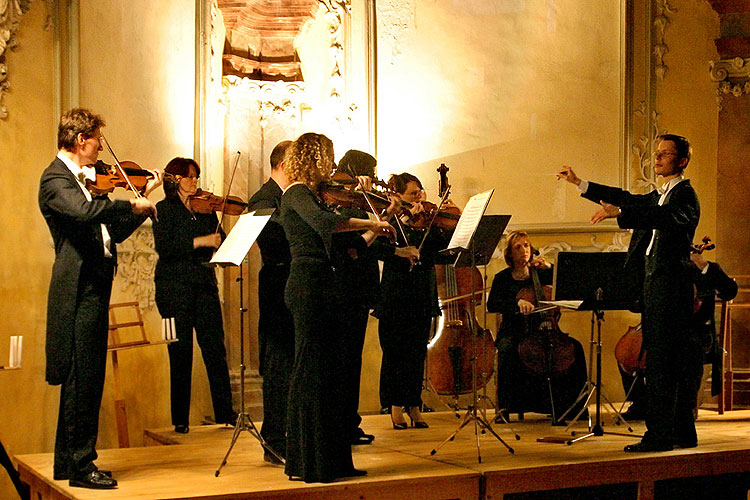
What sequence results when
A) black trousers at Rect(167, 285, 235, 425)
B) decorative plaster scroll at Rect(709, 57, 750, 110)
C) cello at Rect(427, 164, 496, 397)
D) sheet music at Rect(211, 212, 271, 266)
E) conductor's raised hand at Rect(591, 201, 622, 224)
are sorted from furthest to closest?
decorative plaster scroll at Rect(709, 57, 750, 110)
cello at Rect(427, 164, 496, 397)
black trousers at Rect(167, 285, 235, 425)
conductor's raised hand at Rect(591, 201, 622, 224)
sheet music at Rect(211, 212, 271, 266)

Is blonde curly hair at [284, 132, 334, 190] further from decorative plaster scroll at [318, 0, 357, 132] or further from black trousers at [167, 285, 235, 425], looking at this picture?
decorative plaster scroll at [318, 0, 357, 132]

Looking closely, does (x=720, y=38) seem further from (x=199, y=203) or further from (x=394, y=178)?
(x=199, y=203)

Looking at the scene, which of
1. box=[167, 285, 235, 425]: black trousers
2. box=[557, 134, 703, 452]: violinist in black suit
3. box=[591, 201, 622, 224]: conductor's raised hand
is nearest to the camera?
box=[591, 201, 622, 224]: conductor's raised hand

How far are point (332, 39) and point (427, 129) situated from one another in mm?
1059

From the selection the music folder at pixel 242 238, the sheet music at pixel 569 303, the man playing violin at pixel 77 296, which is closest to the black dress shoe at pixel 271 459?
the man playing violin at pixel 77 296

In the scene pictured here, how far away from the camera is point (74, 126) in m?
4.13

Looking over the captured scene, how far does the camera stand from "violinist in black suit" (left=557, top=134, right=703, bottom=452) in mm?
4965

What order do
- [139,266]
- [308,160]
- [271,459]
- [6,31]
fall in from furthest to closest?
[139,266], [6,31], [271,459], [308,160]

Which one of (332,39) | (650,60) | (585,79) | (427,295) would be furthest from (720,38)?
(427,295)

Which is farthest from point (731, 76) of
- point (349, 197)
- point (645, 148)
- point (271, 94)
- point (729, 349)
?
point (349, 197)

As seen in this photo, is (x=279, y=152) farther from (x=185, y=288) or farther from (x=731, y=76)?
(x=731, y=76)

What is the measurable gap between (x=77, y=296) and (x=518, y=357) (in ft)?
10.4

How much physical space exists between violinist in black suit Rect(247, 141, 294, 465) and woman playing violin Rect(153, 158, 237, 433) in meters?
1.26

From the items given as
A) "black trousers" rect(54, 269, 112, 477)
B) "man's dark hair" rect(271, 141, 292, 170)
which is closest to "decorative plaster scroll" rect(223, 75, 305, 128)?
"man's dark hair" rect(271, 141, 292, 170)
